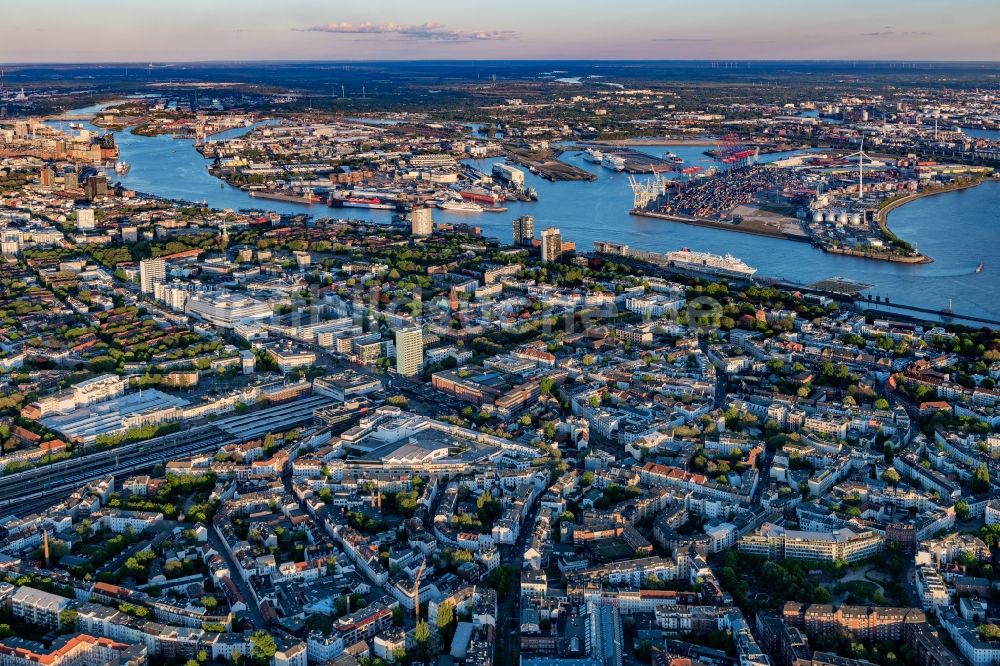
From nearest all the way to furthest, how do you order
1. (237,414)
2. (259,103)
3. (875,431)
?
1. (875,431)
2. (237,414)
3. (259,103)

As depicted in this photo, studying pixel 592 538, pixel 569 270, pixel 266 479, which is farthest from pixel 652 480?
pixel 569 270

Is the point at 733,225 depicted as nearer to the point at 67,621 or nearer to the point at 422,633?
the point at 422,633

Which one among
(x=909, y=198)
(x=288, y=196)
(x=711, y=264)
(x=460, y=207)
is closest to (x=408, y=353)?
(x=711, y=264)

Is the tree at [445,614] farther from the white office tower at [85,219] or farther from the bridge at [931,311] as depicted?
the white office tower at [85,219]

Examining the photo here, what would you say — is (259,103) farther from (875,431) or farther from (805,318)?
(875,431)

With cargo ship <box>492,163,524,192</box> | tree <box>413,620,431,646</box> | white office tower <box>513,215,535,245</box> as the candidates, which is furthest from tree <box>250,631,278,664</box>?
cargo ship <box>492,163,524,192</box>
